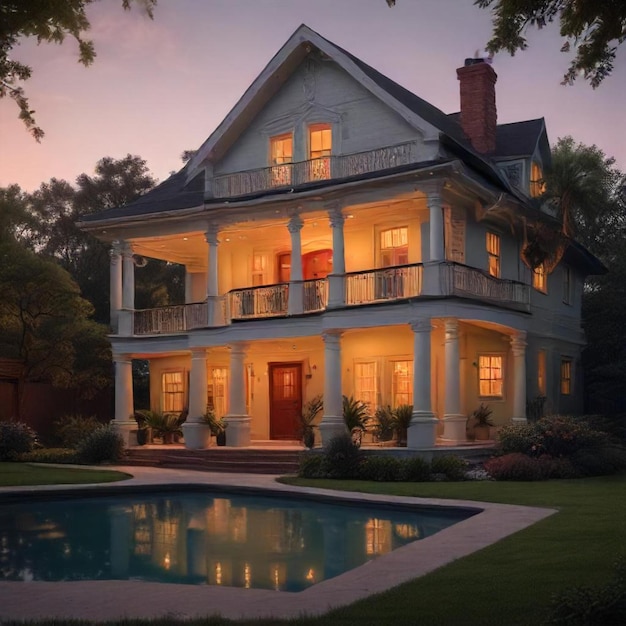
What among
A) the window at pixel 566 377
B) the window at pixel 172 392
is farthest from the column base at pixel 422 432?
the window at pixel 172 392

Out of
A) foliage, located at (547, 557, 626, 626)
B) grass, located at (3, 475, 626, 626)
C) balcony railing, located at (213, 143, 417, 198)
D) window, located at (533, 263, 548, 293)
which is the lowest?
grass, located at (3, 475, 626, 626)

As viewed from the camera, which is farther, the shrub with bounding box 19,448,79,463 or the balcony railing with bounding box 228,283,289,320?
the shrub with bounding box 19,448,79,463

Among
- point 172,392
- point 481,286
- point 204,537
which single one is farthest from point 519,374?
point 204,537

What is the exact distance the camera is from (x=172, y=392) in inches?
1158

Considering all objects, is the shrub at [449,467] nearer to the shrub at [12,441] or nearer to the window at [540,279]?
the window at [540,279]

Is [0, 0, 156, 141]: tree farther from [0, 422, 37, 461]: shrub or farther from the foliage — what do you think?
[0, 422, 37, 461]: shrub

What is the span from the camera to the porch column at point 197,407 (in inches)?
984

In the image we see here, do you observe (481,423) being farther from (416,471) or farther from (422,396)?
(416,471)

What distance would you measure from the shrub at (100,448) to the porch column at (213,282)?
415 centimetres

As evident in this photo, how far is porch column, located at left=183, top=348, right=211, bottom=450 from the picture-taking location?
82.0 ft

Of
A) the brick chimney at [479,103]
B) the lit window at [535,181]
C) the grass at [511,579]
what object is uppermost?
the brick chimney at [479,103]

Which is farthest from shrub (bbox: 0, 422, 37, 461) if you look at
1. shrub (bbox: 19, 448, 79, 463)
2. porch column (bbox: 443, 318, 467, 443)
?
porch column (bbox: 443, 318, 467, 443)

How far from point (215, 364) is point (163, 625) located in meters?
21.3

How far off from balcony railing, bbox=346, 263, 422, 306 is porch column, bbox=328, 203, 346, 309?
21cm
